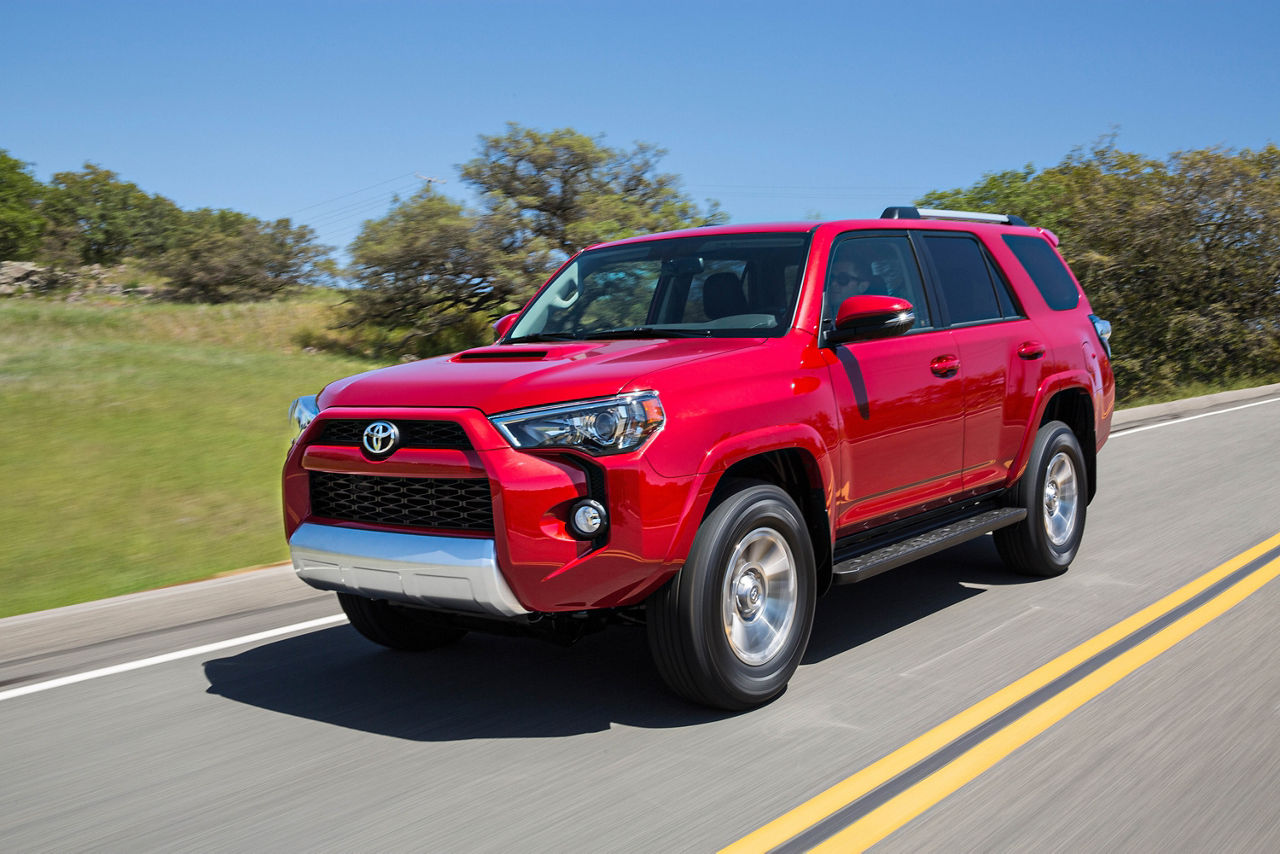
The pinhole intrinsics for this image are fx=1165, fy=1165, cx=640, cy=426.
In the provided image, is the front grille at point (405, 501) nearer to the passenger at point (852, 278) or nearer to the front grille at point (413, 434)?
the front grille at point (413, 434)

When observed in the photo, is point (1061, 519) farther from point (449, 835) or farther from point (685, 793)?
point (449, 835)

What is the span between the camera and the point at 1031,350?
21.3 ft

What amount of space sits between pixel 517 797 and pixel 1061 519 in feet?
14.1

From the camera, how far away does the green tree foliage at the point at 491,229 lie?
31828mm

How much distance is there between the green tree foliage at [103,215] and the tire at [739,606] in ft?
267

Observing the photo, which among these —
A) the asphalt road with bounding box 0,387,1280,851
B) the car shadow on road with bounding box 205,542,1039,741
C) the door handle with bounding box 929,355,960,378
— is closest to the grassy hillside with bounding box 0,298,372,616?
the asphalt road with bounding box 0,387,1280,851

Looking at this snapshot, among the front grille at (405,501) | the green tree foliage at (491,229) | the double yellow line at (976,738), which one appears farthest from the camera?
the green tree foliage at (491,229)

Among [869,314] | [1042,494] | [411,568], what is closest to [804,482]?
[869,314]

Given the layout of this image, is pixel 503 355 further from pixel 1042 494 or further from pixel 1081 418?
pixel 1081 418

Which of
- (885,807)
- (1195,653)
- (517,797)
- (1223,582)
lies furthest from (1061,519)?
(517,797)

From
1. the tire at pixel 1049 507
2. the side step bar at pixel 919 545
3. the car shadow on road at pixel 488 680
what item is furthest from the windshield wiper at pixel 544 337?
the tire at pixel 1049 507

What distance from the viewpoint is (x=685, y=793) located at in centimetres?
375

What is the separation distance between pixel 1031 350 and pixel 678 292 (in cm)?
226

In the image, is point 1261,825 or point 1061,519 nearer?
point 1261,825
